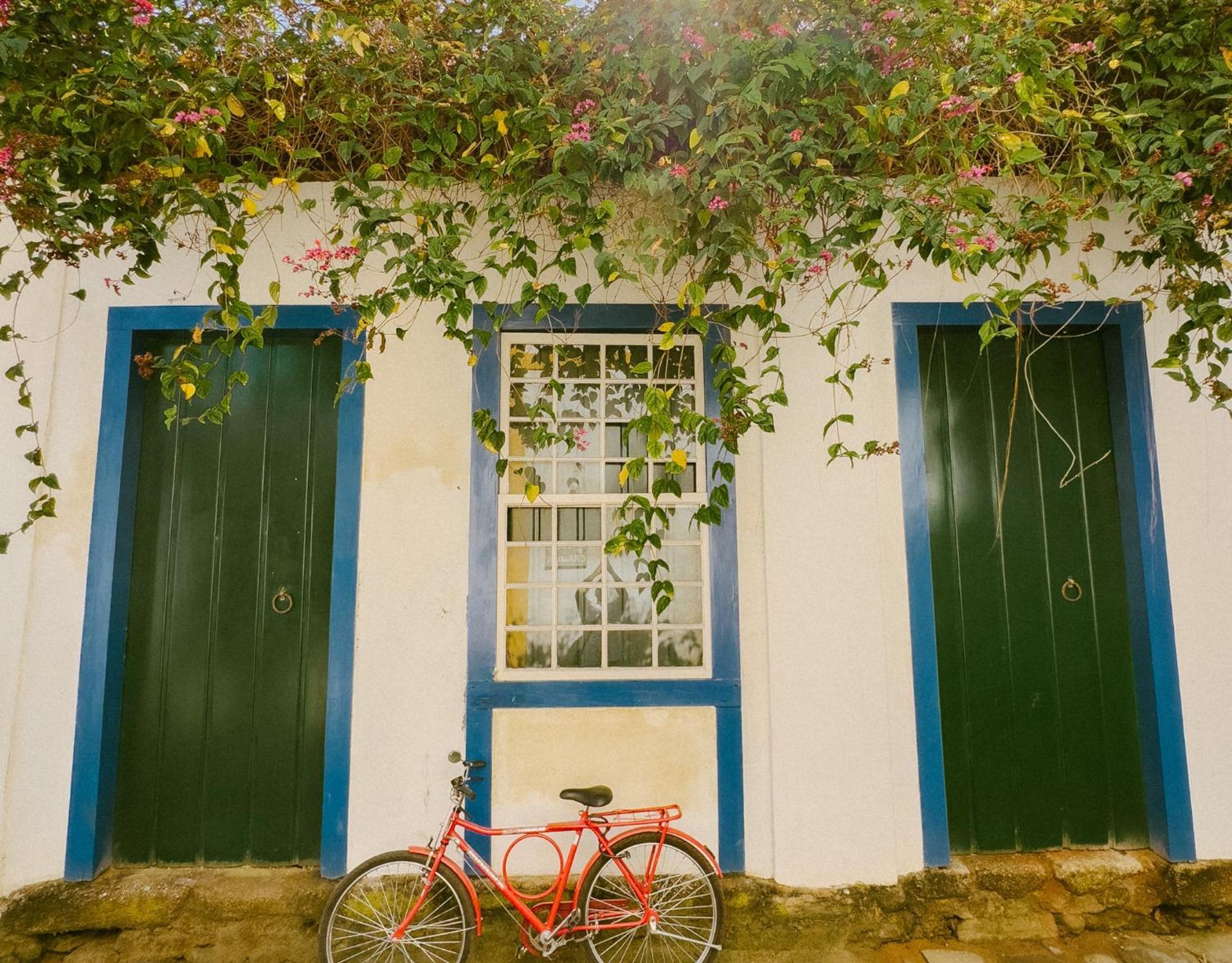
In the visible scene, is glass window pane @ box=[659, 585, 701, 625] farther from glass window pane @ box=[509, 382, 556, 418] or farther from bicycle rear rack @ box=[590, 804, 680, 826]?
glass window pane @ box=[509, 382, 556, 418]

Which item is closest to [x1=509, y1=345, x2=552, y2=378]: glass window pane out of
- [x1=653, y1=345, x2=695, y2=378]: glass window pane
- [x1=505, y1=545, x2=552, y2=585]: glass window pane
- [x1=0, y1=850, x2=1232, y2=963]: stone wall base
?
[x1=653, y1=345, x2=695, y2=378]: glass window pane

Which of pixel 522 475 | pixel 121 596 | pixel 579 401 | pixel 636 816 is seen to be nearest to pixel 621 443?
pixel 579 401

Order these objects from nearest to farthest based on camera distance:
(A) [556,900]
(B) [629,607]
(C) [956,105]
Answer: (C) [956,105] < (A) [556,900] < (B) [629,607]

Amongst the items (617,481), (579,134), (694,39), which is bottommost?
(617,481)

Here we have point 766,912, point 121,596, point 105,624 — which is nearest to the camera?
point 766,912

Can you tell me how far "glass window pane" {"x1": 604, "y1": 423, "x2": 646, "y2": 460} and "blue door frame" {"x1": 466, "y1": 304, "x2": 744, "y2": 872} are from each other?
0.36 m

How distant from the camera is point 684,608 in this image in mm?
3490

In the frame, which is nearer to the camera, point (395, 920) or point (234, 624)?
point (395, 920)

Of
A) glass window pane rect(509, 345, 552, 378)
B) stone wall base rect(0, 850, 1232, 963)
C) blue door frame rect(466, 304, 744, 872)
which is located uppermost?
glass window pane rect(509, 345, 552, 378)

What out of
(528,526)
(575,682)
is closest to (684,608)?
(575,682)

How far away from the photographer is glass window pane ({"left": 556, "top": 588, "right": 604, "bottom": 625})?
11.4 feet

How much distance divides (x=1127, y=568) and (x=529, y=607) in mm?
2932

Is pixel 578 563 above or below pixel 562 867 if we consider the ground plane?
above

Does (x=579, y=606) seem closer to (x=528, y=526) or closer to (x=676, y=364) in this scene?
(x=528, y=526)
